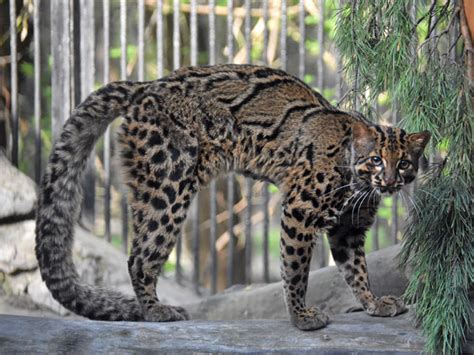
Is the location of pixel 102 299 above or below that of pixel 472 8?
below

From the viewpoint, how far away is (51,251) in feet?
19.4

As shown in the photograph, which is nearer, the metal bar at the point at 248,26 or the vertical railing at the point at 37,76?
the metal bar at the point at 248,26

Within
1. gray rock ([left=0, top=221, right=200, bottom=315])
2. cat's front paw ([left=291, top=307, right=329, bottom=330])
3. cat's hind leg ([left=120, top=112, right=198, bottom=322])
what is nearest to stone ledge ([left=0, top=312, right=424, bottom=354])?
cat's front paw ([left=291, top=307, right=329, bottom=330])

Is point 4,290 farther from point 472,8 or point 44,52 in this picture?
point 472,8

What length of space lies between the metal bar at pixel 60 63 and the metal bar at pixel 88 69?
5.1 inches

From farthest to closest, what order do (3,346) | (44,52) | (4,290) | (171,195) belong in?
1. (44,52)
2. (4,290)
3. (171,195)
4. (3,346)

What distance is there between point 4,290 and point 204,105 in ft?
9.62

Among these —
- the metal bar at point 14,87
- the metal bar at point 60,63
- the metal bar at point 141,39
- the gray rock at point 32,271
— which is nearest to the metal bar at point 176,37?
the metal bar at point 141,39

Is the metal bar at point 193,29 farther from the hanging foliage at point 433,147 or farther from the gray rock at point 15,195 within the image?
the hanging foliage at point 433,147

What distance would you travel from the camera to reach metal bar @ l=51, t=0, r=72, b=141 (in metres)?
8.54

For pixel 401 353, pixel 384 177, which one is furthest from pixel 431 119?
pixel 401 353

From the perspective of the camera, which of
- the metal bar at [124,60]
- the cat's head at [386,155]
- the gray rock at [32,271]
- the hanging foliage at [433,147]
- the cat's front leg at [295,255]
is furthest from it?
the metal bar at [124,60]

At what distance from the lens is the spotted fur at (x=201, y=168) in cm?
575

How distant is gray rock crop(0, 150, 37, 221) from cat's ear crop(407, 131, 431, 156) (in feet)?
12.5
